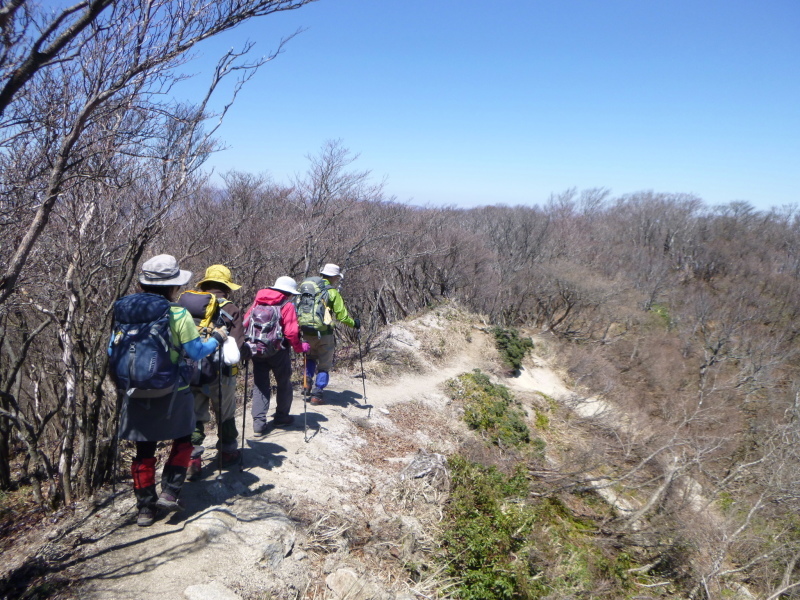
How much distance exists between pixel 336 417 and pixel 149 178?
12.5ft

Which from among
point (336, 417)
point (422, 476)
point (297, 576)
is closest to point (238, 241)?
point (336, 417)

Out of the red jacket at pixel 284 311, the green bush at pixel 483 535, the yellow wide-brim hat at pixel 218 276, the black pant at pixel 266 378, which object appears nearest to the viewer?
the yellow wide-brim hat at pixel 218 276

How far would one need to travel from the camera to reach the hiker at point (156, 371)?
3223 mm

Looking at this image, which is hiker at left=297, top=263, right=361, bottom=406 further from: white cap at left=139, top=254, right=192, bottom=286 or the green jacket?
white cap at left=139, top=254, right=192, bottom=286

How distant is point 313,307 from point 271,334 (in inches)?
43.2

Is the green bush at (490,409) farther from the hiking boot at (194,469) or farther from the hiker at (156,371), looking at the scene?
the hiker at (156,371)

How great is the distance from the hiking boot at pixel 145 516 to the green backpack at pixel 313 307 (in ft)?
9.28

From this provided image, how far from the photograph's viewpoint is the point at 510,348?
1576cm

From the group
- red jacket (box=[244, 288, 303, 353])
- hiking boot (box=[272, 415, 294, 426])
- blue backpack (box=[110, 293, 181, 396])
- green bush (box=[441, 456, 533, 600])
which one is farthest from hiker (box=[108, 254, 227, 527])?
green bush (box=[441, 456, 533, 600])

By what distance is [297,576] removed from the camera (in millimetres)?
3809

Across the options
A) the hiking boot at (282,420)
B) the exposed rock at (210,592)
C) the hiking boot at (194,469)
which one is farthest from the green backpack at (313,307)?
the exposed rock at (210,592)

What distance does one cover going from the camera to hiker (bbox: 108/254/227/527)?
3.22 m

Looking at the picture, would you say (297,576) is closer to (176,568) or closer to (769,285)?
(176,568)

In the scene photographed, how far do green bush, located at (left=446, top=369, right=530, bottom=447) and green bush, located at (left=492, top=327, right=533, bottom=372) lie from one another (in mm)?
3032
